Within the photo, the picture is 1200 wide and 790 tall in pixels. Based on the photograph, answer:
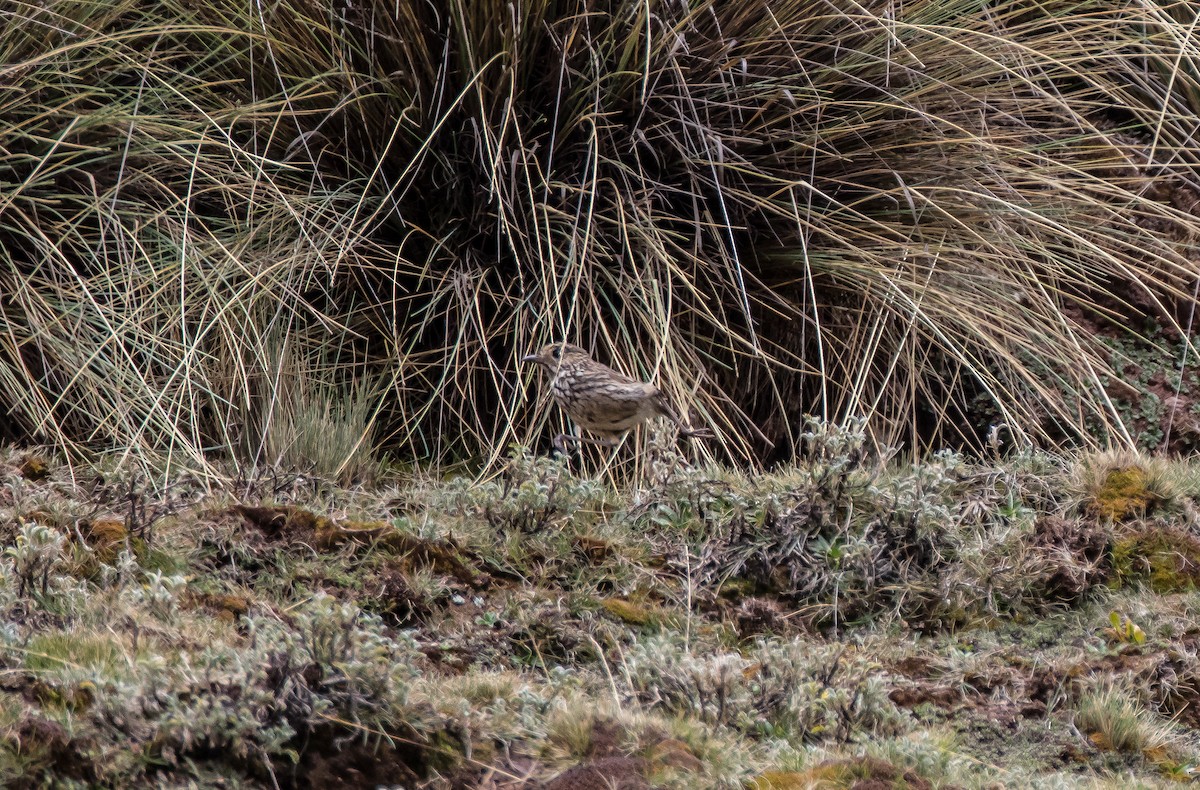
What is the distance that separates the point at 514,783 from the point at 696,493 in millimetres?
1874

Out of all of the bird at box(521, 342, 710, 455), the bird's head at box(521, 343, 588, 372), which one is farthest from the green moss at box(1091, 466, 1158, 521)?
the bird's head at box(521, 343, 588, 372)

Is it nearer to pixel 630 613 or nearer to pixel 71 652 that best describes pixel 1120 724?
pixel 630 613

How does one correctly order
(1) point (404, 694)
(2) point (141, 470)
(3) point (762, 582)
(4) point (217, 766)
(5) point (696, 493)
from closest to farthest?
(4) point (217, 766) → (1) point (404, 694) → (3) point (762, 582) → (5) point (696, 493) → (2) point (141, 470)

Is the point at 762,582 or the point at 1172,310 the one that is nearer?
the point at 762,582

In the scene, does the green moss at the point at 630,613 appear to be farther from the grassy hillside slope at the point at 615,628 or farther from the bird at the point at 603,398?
the bird at the point at 603,398

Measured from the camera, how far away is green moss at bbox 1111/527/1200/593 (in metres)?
3.87

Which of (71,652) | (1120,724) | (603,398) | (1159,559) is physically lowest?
(1159,559)

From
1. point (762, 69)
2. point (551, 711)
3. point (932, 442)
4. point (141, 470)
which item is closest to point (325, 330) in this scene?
point (141, 470)

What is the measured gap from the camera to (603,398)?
460 centimetres

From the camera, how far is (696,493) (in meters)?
4.14

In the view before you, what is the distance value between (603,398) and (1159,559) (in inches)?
69.2

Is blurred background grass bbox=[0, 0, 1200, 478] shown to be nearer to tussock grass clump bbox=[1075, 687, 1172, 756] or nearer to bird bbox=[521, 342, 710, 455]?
bird bbox=[521, 342, 710, 455]

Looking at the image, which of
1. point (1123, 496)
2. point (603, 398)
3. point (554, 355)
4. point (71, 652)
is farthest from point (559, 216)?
point (71, 652)

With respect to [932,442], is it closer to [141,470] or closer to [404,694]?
[141,470]
